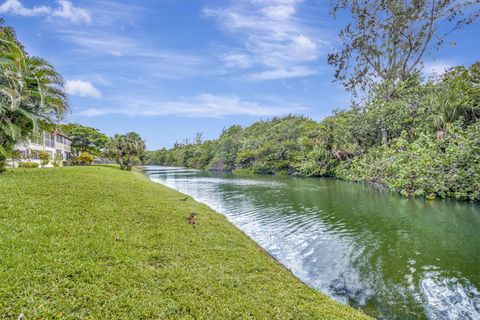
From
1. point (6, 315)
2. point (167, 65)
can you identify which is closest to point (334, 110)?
point (167, 65)

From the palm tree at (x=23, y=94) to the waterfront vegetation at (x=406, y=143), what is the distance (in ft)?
82.3

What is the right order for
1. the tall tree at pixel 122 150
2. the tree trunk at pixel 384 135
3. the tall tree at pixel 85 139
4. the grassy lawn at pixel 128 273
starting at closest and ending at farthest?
the grassy lawn at pixel 128 273 → the tree trunk at pixel 384 135 → the tall tree at pixel 122 150 → the tall tree at pixel 85 139

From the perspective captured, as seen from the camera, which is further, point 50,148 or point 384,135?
point 50,148

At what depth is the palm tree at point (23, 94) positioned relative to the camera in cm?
1377

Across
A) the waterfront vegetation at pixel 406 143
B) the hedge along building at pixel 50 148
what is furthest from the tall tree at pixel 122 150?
the waterfront vegetation at pixel 406 143

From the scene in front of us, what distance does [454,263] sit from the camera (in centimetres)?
831

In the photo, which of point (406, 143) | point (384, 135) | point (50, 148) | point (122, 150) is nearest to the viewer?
point (406, 143)

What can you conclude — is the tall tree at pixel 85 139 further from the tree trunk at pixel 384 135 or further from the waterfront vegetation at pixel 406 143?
the tree trunk at pixel 384 135

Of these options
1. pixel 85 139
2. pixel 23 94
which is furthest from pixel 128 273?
pixel 85 139

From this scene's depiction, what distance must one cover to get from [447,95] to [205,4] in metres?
21.1

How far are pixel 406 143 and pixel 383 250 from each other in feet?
64.1

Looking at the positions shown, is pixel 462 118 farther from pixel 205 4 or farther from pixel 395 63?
pixel 205 4

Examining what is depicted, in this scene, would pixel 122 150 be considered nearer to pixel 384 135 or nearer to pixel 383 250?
pixel 384 135

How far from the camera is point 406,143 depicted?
25.6 m
